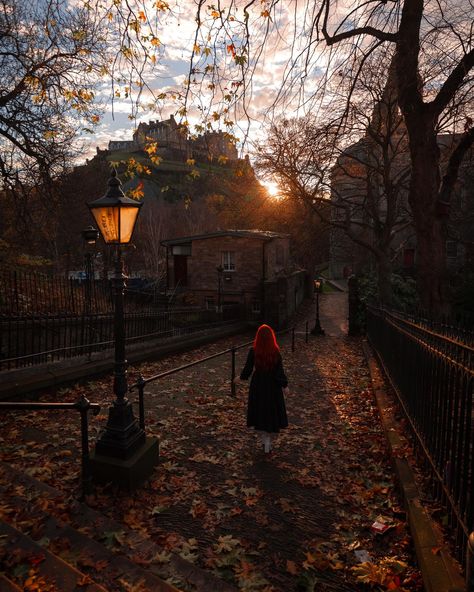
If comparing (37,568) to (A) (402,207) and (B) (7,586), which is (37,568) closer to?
(B) (7,586)

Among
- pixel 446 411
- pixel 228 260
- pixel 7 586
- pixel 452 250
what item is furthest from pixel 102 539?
pixel 452 250

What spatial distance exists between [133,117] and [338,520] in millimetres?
5660

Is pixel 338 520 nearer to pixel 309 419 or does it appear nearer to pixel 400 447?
pixel 400 447

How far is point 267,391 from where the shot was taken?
5273 mm

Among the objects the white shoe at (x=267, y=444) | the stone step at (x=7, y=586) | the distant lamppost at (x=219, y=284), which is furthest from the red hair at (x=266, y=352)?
the distant lamppost at (x=219, y=284)

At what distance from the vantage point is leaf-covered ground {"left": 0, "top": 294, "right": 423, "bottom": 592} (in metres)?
3.07

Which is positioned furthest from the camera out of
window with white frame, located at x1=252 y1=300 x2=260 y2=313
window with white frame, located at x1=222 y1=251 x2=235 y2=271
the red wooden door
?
the red wooden door

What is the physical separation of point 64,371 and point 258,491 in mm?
5339

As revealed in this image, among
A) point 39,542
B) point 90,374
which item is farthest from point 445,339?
point 90,374

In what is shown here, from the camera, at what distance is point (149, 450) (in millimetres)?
4418

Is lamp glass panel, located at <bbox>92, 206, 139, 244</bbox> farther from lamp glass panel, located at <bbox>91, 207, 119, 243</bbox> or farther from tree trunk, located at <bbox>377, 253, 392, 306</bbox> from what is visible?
tree trunk, located at <bbox>377, 253, 392, 306</bbox>

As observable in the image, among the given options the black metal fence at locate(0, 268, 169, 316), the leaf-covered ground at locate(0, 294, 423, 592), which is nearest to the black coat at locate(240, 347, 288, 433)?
the leaf-covered ground at locate(0, 294, 423, 592)

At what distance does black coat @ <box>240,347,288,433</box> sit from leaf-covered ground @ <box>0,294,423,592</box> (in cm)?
50

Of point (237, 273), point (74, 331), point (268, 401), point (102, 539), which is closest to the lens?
point (102, 539)
